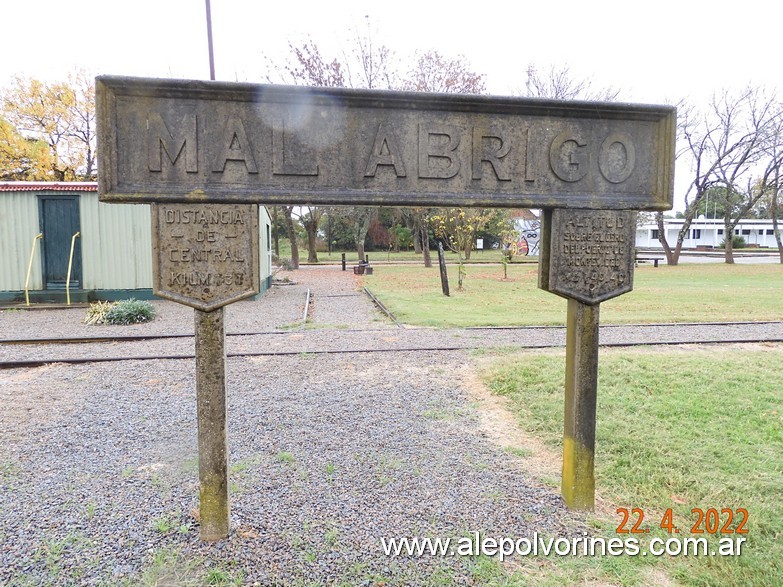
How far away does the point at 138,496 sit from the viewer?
3.23 meters

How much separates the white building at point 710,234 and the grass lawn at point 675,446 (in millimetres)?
59982

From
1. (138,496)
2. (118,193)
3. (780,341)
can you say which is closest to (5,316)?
(138,496)

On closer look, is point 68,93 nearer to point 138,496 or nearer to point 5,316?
point 5,316

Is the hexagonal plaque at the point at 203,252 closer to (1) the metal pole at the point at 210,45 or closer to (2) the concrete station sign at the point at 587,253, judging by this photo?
(2) the concrete station sign at the point at 587,253

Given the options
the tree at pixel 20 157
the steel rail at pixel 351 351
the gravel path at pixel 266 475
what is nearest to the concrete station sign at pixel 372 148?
the gravel path at pixel 266 475

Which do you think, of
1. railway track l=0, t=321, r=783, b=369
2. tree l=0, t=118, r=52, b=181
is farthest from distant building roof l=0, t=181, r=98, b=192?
tree l=0, t=118, r=52, b=181

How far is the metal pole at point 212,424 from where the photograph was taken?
106 inches

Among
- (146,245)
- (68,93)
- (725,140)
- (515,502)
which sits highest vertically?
(68,93)

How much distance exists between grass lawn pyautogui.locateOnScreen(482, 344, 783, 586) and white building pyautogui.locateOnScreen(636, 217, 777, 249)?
197 ft

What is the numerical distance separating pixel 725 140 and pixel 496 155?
34652 millimetres

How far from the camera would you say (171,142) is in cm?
259

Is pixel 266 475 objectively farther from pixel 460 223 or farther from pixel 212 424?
pixel 460 223

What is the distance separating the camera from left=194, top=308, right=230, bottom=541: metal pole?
270cm

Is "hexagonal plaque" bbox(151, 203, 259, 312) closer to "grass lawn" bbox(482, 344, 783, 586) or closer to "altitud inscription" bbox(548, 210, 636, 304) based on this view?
"altitud inscription" bbox(548, 210, 636, 304)
